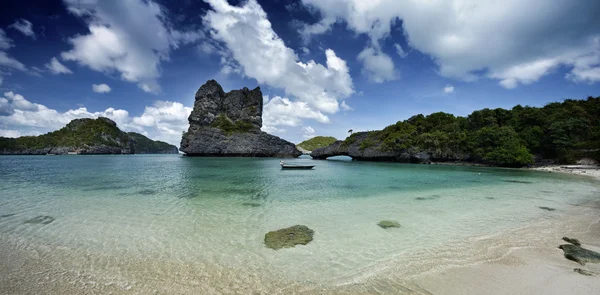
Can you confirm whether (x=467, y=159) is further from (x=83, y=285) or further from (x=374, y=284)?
(x=83, y=285)

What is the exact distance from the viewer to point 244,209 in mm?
9141

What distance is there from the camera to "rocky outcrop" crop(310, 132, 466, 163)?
4672 cm

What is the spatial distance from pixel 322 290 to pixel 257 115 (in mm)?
90434

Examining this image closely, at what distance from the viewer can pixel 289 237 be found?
6094mm

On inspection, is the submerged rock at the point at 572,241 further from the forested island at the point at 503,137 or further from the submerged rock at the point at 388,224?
the forested island at the point at 503,137

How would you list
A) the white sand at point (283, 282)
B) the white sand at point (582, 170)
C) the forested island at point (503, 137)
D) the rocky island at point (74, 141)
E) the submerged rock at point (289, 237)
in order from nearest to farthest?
the white sand at point (283, 282) < the submerged rock at point (289, 237) < the white sand at point (582, 170) < the forested island at point (503, 137) < the rocky island at point (74, 141)

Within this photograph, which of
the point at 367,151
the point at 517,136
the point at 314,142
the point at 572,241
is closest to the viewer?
the point at 572,241

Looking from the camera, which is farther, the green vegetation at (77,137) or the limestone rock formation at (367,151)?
the green vegetation at (77,137)

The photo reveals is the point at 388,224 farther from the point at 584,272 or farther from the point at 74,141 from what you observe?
the point at 74,141

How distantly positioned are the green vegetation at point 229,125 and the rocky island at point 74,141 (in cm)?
7018

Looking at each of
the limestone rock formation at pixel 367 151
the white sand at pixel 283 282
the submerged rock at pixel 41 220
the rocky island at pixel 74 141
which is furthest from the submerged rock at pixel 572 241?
the rocky island at pixel 74 141

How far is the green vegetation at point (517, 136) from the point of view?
110ft

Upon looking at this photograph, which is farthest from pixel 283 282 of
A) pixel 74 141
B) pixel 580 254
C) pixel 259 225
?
pixel 74 141

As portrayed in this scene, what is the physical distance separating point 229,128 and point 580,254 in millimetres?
82527
